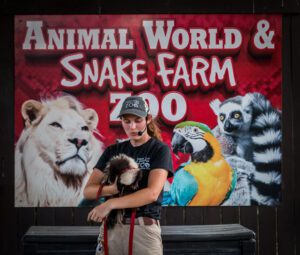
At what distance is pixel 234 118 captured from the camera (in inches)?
219

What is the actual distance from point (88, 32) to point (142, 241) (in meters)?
3.07

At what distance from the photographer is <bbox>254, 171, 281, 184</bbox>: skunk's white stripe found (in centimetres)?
554

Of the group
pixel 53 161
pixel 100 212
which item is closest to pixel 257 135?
pixel 53 161

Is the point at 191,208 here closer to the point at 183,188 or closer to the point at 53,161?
the point at 183,188

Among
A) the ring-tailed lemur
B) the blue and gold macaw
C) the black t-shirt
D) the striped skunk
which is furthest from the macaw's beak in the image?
the striped skunk

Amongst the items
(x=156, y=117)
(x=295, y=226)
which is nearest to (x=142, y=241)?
(x=156, y=117)

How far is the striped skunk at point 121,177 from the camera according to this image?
2887mm

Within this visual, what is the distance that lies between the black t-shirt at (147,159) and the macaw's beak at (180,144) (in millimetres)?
2468

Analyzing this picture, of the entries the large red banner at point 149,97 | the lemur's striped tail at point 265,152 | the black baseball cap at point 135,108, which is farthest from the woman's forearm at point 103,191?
the lemur's striped tail at point 265,152

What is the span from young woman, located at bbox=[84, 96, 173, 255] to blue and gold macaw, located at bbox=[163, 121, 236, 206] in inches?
97.9

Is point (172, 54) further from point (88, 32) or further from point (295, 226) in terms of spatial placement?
point (295, 226)

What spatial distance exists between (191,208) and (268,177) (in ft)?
2.58

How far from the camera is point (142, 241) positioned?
9.57 feet

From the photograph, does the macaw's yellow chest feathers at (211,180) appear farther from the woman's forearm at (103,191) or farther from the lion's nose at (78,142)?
the woman's forearm at (103,191)
